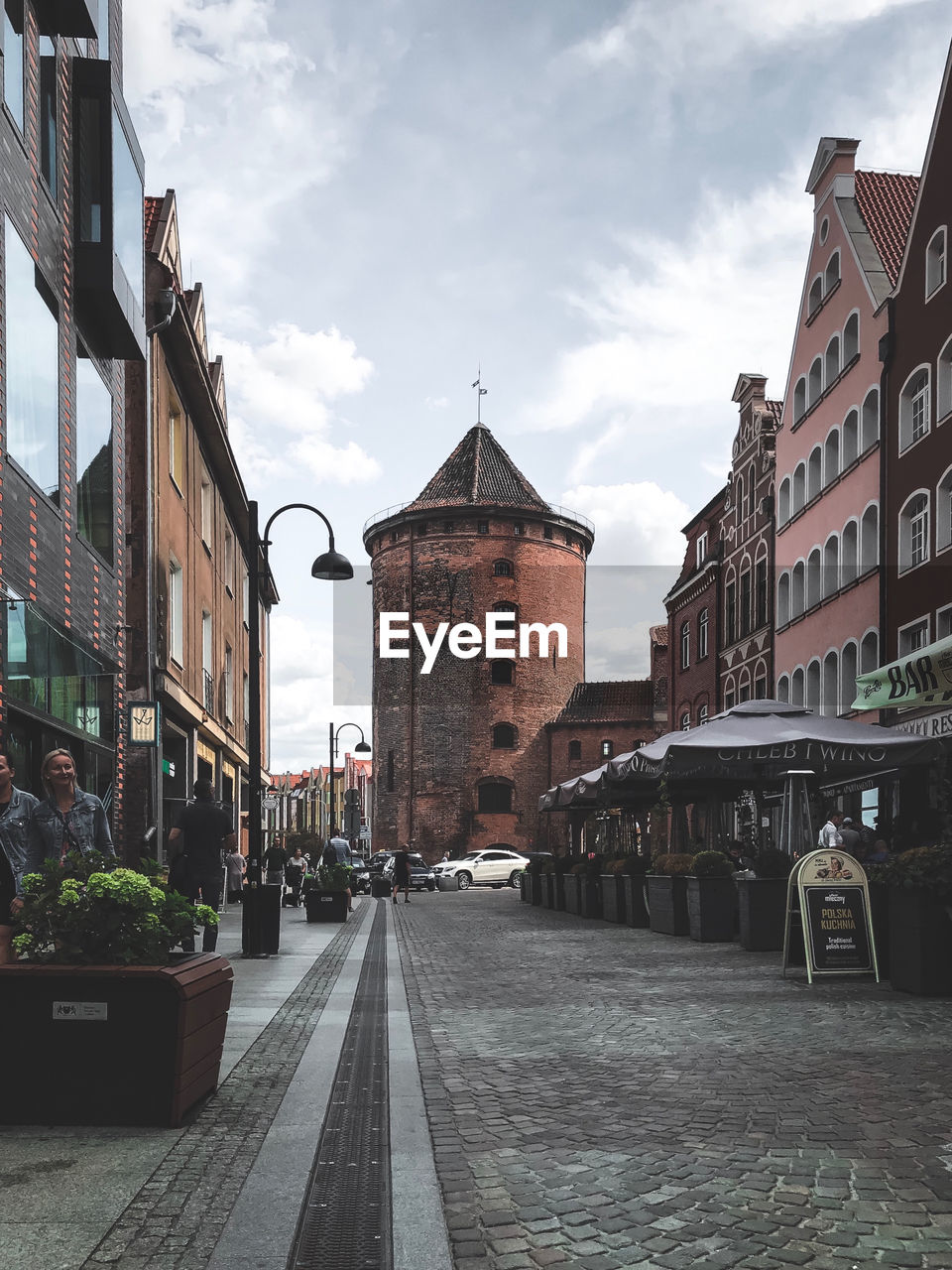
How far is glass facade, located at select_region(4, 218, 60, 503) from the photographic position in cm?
1360

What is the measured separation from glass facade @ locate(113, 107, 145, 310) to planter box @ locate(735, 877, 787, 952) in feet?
35.9

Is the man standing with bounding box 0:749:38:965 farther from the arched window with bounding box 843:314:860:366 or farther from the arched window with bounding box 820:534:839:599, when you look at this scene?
the arched window with bounding box 843:314:860:366

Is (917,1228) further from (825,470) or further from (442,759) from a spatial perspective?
(442,759)

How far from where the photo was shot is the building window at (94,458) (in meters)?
17.1

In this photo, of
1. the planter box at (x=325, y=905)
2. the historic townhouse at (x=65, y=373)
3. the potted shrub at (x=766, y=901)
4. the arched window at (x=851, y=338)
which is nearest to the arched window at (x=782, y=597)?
the arched window at (x=851, y=338)

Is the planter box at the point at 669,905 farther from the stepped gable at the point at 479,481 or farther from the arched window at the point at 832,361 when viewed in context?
the stepped gable at the point at 479,481

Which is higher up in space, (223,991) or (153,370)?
(153,370)

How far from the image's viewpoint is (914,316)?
86.8 ft

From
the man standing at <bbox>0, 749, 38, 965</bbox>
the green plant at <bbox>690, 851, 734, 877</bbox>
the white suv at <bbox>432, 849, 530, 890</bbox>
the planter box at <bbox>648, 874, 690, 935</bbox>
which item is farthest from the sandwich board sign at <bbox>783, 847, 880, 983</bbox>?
the white suv at <bbox>432, 849, 530, 890</bbox>

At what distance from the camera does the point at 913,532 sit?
26.5 metres

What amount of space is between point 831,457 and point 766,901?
1901 cm

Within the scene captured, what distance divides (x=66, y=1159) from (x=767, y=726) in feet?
41.5

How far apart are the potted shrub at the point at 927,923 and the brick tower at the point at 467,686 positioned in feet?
183

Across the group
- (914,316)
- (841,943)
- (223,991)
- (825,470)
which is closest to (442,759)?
(825,470)
